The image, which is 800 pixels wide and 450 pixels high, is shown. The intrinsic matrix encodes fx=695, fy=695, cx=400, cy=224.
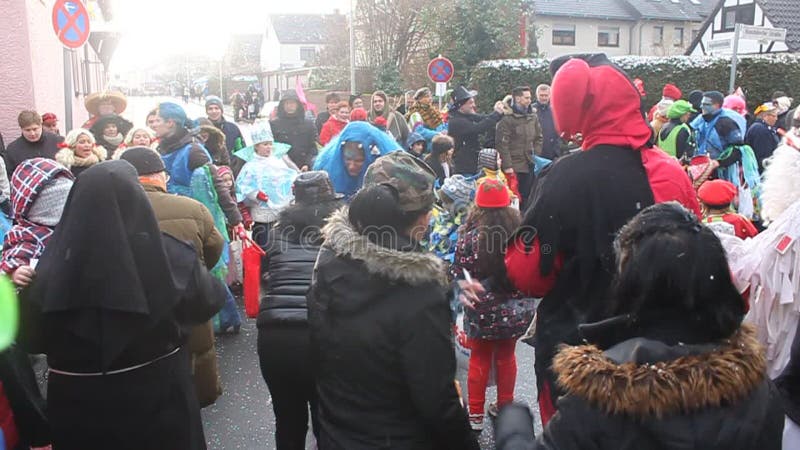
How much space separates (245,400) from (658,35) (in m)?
51.2

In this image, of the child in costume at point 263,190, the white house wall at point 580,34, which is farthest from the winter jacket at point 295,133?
the white house wall at point 580,34

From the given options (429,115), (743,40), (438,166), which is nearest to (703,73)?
(743,40)

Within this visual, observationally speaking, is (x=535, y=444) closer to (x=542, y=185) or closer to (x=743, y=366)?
(x=743, y=366)

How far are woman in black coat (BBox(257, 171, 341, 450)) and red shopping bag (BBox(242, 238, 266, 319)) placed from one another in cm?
99

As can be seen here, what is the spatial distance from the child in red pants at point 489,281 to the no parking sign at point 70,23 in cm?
574

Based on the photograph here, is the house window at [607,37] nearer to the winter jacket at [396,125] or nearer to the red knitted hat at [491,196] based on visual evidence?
the winter jacket at [396,125]

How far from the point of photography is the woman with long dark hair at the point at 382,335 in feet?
7.98

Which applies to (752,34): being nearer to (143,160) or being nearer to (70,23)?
(70,23)

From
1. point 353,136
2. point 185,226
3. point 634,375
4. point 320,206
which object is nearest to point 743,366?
point 634,375

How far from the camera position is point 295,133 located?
8.80m

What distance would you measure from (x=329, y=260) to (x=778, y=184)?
80.8 inches

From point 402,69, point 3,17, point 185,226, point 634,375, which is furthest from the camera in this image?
point 402,69

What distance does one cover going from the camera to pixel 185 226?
3906 millimetres

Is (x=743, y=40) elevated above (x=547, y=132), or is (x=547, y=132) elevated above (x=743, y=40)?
(x=743, y=40)
